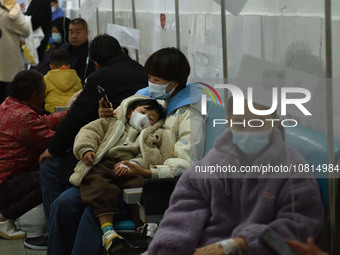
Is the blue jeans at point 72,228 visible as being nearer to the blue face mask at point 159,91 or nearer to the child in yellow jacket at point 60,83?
the blue face mask at point 159,91

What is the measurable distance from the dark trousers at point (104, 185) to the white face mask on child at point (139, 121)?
21 centimetres

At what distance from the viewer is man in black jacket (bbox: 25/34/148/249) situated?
3.66 m

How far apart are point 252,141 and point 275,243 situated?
362mm

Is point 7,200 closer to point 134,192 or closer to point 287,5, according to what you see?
point 134,192

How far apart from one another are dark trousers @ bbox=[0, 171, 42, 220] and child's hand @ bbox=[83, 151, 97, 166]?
1.01m

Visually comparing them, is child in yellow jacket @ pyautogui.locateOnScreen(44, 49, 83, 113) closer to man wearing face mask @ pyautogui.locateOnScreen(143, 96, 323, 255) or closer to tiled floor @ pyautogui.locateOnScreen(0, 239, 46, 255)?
tiled floor @ pyautogui.locateOnScreen(0, 239, 46, 255)

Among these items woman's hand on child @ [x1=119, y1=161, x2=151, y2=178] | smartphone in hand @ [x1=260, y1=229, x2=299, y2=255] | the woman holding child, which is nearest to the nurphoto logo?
smartphone in hand @ [x1=260, y1=229, x2=299, y2=255]

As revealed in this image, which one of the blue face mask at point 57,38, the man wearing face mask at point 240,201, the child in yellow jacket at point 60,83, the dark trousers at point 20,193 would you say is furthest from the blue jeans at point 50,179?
the blue face mask at point 57,38

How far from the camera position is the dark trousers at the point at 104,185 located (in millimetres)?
3027

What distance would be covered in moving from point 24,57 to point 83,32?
1370 mm

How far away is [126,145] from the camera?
3172 mm

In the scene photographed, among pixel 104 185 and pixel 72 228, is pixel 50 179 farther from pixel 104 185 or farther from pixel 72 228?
pixel 104 185

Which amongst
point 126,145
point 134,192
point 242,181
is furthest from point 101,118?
point 242,181

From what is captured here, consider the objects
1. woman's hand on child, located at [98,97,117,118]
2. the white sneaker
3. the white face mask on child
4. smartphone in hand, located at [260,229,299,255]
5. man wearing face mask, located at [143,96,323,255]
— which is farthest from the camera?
the white sneaker
